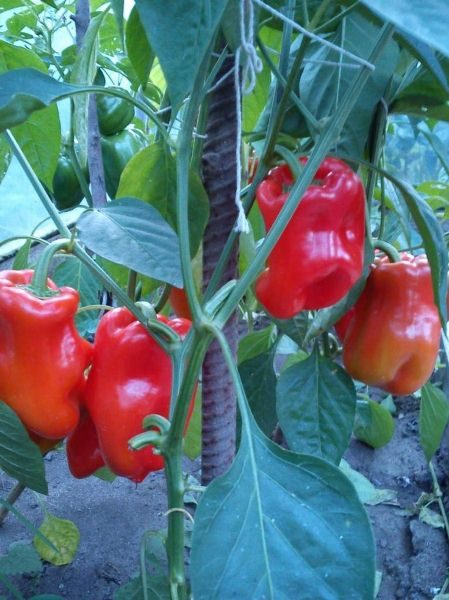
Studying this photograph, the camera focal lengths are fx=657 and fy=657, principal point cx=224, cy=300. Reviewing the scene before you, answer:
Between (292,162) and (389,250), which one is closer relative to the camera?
(292,162)

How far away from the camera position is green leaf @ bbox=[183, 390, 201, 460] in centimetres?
80

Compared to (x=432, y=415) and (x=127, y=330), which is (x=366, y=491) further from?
(x=127, y=330)

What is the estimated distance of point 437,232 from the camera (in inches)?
17.9

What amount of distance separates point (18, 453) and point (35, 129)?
311 mm

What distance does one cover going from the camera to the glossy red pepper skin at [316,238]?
517mm

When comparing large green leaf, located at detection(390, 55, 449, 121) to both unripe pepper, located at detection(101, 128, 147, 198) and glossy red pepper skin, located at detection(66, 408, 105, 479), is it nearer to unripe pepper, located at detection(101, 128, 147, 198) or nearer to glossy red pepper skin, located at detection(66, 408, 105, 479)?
glossy red pepper skin, located at detection(66, 408, 105, 479)

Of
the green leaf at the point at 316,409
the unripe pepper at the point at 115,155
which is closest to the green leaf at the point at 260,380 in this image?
the green leaf at the point at 316,409

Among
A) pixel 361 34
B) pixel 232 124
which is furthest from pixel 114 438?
pixel 361 34

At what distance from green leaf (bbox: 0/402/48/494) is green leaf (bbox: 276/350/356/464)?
0.22m

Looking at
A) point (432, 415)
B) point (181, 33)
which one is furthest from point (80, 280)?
point (181, 33)

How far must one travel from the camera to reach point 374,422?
1.07 m

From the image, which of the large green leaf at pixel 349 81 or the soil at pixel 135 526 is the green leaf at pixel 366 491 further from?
the large green leaf at pixel 349 81

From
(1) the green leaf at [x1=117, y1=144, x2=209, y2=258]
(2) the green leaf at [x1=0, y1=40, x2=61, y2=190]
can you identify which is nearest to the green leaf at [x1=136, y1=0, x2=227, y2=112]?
(1) the green leaf at [x1=117, y1=144, x2=209, y2=258]

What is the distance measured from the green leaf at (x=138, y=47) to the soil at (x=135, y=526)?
24.6 inches
